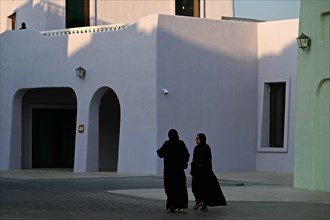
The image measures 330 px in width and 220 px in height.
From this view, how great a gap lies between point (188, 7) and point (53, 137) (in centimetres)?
781

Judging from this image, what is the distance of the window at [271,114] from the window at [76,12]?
771 cm

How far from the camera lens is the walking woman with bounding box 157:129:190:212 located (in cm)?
1479

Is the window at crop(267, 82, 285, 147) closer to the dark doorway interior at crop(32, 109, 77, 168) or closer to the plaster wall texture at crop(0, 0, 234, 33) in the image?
the plaster wall texture at crop(0, 0, 234, 33)

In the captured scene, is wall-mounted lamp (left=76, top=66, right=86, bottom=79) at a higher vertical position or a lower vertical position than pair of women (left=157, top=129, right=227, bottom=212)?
higher

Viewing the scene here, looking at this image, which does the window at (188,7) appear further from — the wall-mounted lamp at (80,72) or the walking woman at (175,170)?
the walking woman at (175,170)

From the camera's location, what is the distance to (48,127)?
106ft

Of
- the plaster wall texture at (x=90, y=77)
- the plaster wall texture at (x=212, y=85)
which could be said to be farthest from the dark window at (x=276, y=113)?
the plaster wall texture at (x=90, y=77)

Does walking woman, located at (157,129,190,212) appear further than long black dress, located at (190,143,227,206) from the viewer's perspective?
No

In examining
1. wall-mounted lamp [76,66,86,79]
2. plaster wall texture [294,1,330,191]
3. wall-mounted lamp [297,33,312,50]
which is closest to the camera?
plaster wall texture [294,1,330,191]

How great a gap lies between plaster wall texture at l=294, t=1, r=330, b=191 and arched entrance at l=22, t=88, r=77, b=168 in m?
13.9

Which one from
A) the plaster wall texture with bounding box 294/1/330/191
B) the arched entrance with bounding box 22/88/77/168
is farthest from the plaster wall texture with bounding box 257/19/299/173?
the arched entrance with bounding box 22/88/77/168

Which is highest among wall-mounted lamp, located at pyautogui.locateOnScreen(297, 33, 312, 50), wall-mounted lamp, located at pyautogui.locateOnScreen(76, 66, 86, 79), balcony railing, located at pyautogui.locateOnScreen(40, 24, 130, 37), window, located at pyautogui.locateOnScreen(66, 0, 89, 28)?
window, located at pyautogui.locateOnScreen(66, 0, 89, 28)

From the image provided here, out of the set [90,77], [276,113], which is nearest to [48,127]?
[90,77]

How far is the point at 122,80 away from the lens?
27.1 meters
